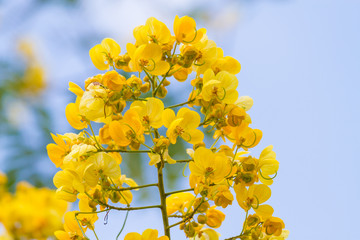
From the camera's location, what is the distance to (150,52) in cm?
85

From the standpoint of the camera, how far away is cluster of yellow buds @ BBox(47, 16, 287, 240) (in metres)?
0.80

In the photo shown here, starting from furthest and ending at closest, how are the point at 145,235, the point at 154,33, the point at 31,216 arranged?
the point at 31,216
the point at 154,33
the point at 145,235

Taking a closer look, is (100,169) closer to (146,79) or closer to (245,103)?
(146,79)

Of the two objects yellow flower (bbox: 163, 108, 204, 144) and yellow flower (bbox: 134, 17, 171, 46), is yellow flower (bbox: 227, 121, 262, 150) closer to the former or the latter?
yellow flower (bbox: 163, 108, 204, 144)

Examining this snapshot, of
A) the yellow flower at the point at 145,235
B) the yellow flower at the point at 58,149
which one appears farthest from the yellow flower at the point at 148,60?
the yellow flower at the point at 145,235

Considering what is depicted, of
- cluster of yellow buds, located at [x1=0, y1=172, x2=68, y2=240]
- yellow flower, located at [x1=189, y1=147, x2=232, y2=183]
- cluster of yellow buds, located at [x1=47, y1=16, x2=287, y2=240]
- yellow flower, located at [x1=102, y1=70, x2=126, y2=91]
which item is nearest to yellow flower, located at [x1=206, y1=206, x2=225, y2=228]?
cluster of yellow buds, located at [x1=47, y1=16, x2=287, y2=240]

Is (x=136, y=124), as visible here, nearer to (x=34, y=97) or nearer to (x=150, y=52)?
(x=150, y=52)

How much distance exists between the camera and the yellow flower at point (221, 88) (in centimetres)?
85

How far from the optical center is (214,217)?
2.88 feet

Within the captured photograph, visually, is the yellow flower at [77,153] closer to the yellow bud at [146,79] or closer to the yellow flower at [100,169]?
the yellow flower at [100,169]

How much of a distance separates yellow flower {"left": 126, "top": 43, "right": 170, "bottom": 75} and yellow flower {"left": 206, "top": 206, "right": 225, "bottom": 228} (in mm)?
311

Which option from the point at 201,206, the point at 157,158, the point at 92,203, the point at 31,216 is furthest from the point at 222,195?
the point at 31,216

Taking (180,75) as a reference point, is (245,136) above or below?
below

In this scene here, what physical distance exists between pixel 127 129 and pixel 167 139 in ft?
0.26
